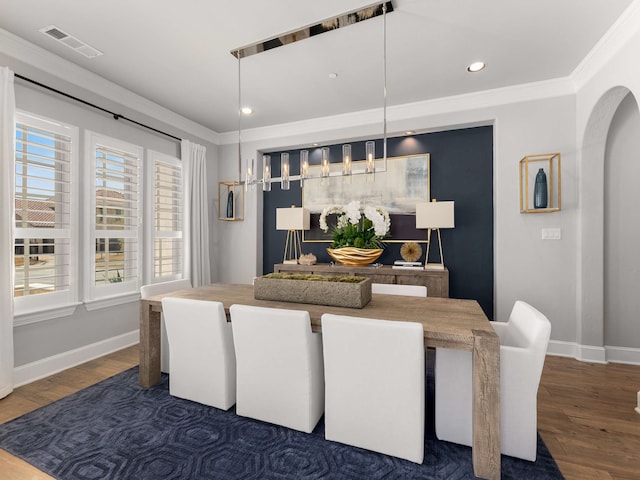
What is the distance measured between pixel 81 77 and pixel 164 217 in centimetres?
164

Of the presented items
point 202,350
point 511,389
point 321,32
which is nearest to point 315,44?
point 321,32

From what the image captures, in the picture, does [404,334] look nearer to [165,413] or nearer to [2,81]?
[165,413]

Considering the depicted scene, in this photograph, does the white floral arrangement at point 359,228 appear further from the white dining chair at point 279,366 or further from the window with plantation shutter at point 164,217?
the window with plantation shutter at point 164,217

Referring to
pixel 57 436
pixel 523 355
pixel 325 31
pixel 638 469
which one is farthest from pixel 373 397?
pixel 325 31

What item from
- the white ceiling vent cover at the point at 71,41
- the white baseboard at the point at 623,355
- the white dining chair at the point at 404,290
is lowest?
the white baseboard at the point at 623,355

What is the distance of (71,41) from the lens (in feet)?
8.32

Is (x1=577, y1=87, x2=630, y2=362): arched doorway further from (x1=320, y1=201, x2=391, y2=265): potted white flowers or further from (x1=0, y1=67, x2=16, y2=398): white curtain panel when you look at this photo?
(x1=0, y1=67, x2=16, y2=398): white curtain panel

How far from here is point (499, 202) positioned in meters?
3.45

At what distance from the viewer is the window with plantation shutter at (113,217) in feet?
10.5

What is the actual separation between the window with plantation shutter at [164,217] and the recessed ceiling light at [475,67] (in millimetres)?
3544

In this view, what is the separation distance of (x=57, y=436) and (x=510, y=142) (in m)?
4.53

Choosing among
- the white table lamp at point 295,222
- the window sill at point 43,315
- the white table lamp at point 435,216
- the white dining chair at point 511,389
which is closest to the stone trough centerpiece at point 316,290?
the white dining chair at point 511,389

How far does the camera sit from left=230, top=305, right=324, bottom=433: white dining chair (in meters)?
1.83

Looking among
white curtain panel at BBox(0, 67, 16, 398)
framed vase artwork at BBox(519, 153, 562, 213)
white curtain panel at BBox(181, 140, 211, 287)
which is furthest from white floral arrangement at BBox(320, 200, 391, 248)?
white curtain panel at BBox(0, 67, 16, 398)
